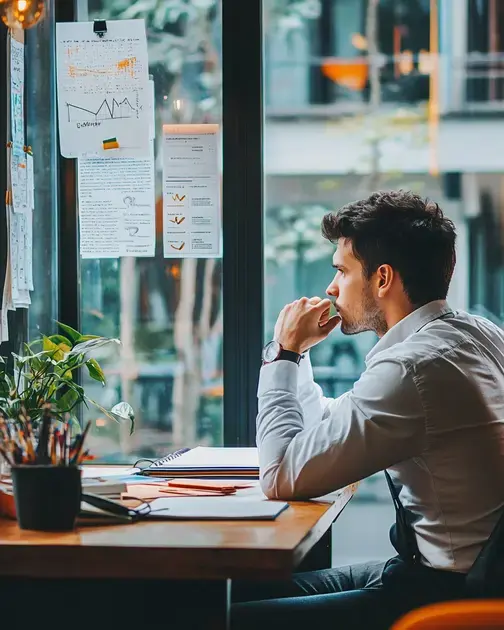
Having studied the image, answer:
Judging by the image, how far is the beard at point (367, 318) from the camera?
2170 millimetres

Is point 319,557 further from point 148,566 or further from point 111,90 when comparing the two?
point 111,90

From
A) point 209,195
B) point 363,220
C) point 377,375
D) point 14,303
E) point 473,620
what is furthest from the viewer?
point 209,195

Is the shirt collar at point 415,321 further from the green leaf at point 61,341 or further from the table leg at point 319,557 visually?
the green leaf at point 61,341

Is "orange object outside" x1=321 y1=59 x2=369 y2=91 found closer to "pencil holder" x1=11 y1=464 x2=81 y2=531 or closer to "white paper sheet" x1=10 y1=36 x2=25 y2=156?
"white paper sheet" x1=10 y1=36 x2=25 y2=156

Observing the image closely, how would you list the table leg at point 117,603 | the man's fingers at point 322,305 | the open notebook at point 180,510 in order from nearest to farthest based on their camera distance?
1. the table leg at point 117,603
2. the open notebook at point 180,510
3. the man's fingers at point 322,305

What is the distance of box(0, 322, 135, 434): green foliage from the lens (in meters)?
2.45

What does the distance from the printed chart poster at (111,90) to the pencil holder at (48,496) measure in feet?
5.29

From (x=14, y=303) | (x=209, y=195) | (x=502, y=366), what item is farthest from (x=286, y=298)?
(x=502, y=366)

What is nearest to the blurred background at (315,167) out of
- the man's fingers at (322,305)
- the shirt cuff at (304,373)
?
the shirt cuff at (304,373)

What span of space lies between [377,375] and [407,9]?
1.54 m

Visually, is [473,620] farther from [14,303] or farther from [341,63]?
[341,63]

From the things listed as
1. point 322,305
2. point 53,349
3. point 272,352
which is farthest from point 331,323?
point 53,349

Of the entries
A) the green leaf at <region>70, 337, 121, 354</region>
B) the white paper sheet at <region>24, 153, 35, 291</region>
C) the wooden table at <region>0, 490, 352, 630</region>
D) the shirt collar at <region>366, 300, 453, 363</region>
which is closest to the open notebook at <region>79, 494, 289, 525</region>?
the wooden table at <region>0, 490, 352, 630</region>

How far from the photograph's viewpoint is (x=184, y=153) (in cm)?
295
